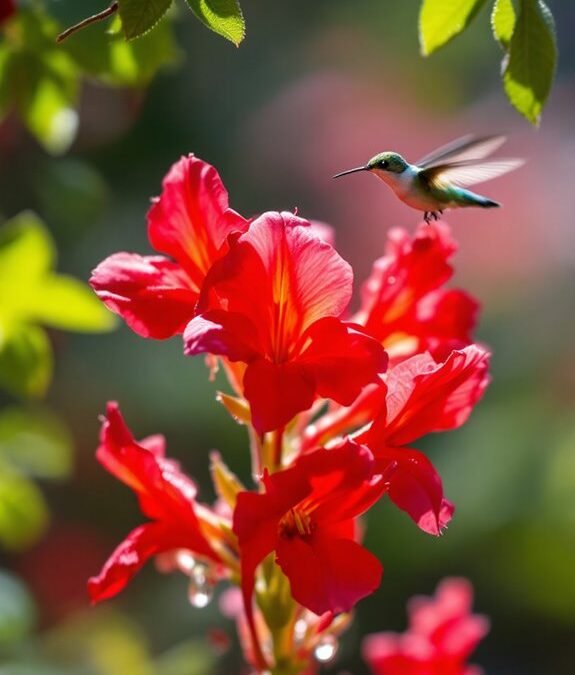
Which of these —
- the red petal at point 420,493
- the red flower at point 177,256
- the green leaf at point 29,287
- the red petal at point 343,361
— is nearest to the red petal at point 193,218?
the red flower at point 177,256

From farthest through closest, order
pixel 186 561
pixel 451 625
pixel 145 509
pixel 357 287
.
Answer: pixel 357 287
pixel 451 625
pixel 186 561
pixel 145 509

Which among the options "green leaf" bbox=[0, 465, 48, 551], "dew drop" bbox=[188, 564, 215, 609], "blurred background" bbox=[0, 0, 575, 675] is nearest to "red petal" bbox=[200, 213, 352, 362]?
"dew drop" bbox=[188, 564, 215, 609]

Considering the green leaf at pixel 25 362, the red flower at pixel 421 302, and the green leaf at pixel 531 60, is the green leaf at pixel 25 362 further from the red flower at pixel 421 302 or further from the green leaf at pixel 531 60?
the green leaf at pixel 531 60

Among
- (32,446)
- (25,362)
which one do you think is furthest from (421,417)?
(32,446)

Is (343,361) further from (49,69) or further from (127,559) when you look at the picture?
(49,69)

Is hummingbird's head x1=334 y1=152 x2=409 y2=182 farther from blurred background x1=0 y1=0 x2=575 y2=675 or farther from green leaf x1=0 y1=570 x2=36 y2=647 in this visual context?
blurred background x1=0 y1=0 x2=575 y2=675

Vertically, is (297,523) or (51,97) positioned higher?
(51,97)
